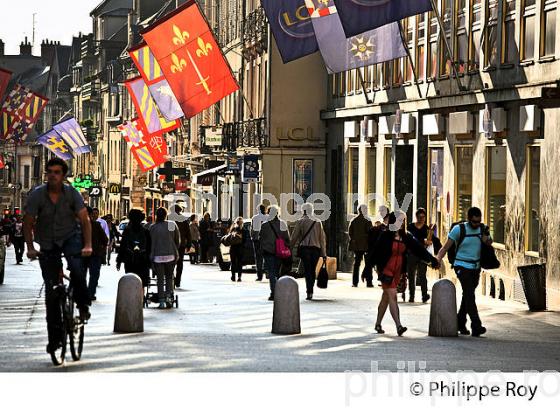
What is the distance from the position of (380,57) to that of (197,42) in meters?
6.95

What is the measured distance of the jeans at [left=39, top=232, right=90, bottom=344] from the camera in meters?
14.3

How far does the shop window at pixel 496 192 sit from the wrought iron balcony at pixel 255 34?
2162cm

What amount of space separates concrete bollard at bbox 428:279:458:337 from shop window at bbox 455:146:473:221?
42.7 ft

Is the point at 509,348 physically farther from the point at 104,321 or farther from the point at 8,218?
the point at 8,218

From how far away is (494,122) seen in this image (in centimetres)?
2900

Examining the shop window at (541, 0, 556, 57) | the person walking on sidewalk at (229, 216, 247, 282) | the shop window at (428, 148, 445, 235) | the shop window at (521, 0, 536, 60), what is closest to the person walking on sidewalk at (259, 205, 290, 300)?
the shop window at (541, 0, 556, 57)

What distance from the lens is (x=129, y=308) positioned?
18.9 meters

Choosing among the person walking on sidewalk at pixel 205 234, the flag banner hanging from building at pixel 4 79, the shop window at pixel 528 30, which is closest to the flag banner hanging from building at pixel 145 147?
the flag banner hanging from building at pixel 4 79

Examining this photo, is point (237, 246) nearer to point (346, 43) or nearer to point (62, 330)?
point (346, 43)

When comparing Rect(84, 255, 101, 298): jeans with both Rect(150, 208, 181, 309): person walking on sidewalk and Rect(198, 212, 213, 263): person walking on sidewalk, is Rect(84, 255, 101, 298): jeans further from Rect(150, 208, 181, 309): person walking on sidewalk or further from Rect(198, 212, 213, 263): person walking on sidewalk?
Rect(198, 212, 213, 263): person walking on sidewalk

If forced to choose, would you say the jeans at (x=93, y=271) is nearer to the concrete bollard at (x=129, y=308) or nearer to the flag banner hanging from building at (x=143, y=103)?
the concrete bollard at (x=129, y=308)

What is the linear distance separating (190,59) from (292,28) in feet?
21.0
